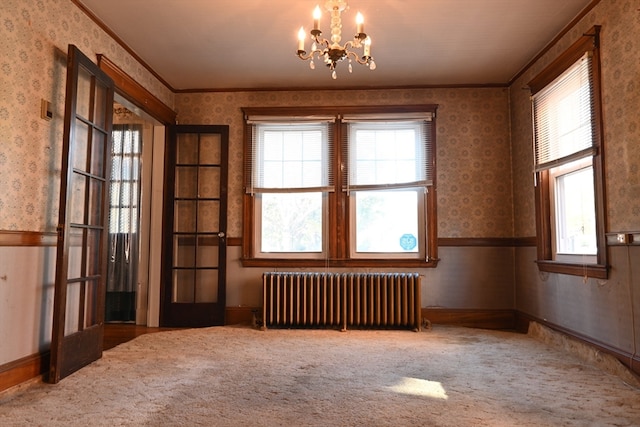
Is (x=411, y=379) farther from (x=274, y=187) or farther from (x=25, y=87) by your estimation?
(x=25, y=87)

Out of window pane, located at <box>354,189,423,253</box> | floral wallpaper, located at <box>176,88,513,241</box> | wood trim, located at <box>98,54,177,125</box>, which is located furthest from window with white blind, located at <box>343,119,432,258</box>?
wood trim, located at <box>98,54,177,125</box>

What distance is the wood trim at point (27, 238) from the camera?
7.87 feet

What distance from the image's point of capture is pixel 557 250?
369cm

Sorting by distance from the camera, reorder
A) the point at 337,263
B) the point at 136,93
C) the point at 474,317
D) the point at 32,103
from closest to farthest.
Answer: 1. the point at 32,103
2. the point at 136,93
3. the point at 474,317
4. the point at 337,263

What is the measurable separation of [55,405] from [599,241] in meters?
3.62

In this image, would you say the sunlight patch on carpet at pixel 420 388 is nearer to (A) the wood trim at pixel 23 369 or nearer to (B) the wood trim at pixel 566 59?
(A) the wood trim at pixel 23 369

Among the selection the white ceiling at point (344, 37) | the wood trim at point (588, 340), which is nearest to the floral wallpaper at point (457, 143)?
the white ceiling at point (344, 37)

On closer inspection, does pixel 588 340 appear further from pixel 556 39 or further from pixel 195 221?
pixel 195 221

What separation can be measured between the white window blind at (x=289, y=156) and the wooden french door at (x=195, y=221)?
14.0 inches

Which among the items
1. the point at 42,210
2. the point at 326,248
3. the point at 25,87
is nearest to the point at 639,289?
the point at 326,248

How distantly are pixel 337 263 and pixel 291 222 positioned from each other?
69 centimetres

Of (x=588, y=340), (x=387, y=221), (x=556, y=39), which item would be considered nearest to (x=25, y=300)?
(x=387, y=221)

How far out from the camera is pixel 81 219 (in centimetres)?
300

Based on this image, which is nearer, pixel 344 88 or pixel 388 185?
pixel 388 185
